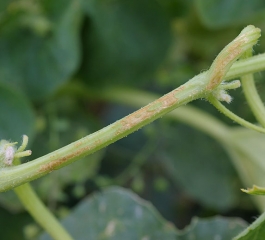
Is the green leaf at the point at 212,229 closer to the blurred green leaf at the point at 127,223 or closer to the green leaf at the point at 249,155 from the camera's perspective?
the blurred green leaf at the point at 127,223

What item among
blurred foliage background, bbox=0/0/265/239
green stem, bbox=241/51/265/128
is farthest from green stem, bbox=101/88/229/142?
Answer: green stem, bbox=241/51/265/128

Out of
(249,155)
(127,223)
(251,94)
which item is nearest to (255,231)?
(251,94)

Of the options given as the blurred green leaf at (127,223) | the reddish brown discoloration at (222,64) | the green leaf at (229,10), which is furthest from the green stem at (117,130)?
the green leaf at (229,10)

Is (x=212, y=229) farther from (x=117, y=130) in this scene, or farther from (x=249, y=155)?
(x=117, y=130)

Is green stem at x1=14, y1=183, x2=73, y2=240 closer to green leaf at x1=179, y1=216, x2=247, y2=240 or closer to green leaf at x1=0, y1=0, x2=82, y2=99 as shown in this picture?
green leaf at x1=179, y1=216, x2=247, y2=240

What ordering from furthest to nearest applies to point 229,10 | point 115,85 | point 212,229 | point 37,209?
1. point 115,85
2. point 229,10
3. point 212,229
4. point 37,209

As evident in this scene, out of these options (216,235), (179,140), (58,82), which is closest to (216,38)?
(179,140)
